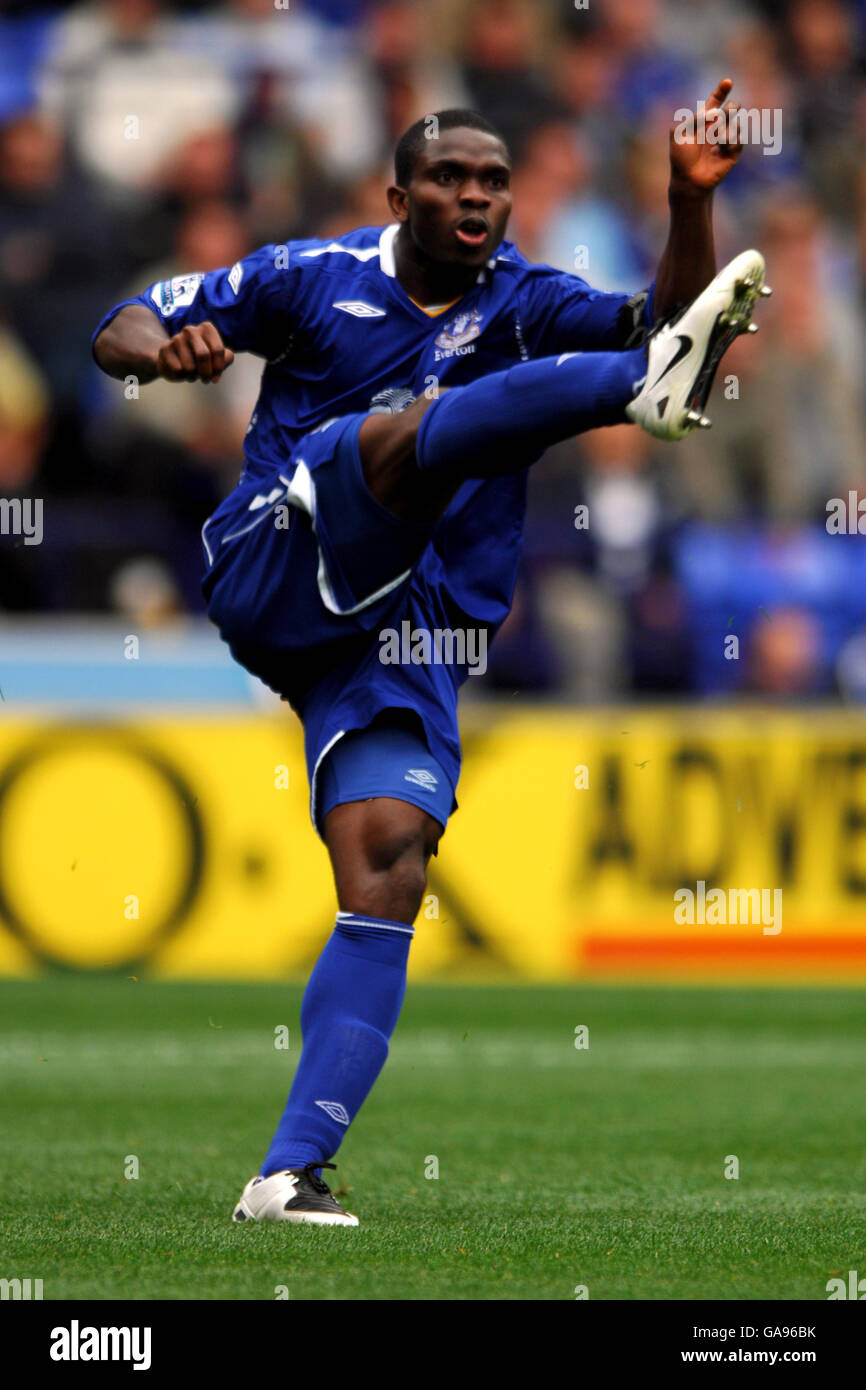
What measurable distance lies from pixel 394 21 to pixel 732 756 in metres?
5.82

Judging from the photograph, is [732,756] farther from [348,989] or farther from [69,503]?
[348,989]

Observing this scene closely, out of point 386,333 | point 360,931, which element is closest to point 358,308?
point 386,333

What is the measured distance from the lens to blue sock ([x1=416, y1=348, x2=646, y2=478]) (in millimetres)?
3535

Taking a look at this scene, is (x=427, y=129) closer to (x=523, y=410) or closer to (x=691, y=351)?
(x=523, y=410)

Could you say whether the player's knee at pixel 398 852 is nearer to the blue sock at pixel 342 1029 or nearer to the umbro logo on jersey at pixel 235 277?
the blue sock at pixel 342 1029

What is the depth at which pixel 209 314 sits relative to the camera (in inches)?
168

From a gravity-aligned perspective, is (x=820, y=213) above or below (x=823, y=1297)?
above

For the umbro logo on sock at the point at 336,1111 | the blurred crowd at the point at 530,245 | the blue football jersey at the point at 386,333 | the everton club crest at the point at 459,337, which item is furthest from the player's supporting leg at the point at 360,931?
the blurred crowd at the point at 530,245

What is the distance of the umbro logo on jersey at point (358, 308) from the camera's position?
4348 mm

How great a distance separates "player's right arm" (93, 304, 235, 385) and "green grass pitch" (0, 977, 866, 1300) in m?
1.55

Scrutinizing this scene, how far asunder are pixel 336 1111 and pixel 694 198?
73.3 inches

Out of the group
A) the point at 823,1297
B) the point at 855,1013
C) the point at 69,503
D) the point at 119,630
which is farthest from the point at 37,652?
the point at 823,1297
